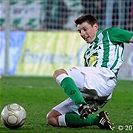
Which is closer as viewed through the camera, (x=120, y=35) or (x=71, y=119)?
(x=71, y=119)

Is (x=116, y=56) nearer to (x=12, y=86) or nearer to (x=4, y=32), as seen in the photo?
(x=12, y=86)

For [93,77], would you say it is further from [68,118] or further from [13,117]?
[13,117]

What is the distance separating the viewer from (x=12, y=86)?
1384 cm

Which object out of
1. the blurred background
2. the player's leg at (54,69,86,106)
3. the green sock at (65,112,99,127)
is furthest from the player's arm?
the blurred background

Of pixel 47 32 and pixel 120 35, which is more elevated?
pixel 120 35

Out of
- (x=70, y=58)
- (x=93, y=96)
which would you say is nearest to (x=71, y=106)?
(x=93, y=96)

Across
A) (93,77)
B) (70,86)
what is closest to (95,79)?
(93,77)

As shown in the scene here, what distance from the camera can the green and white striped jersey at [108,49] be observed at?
22.9ft

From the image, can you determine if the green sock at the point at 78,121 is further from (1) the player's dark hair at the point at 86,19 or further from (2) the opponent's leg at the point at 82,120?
(1) the player's dark hair at the point at 86,19

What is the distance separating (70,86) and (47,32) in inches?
469

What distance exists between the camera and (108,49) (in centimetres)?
709

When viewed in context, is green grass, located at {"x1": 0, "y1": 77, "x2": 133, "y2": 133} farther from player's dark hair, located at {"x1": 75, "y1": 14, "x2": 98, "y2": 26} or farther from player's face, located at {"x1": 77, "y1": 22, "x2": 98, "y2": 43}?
player's dark hair, located at {"x1": 75, "y1": 14, "x2": 98, "y2": 26}

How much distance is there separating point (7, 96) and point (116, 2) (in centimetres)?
806

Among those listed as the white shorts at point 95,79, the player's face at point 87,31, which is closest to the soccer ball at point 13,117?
the white shorts at point 95,79
